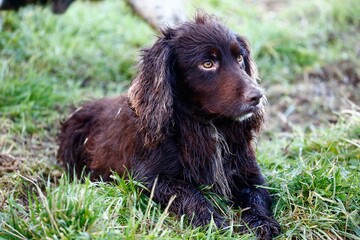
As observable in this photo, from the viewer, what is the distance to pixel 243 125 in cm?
404

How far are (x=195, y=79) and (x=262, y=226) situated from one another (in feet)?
3.39

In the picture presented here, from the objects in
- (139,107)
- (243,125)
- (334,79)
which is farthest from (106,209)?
(334,79)

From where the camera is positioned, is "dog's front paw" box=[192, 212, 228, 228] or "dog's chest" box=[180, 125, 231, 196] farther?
"dog's chest" box=[180, 125, 231, 196]

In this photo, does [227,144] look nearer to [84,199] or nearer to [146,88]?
[146,88]

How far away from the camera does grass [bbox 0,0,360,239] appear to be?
322 cm

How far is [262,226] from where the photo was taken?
362 centimetres

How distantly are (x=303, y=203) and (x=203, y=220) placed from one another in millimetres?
672

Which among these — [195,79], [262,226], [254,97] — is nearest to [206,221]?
[262,226]

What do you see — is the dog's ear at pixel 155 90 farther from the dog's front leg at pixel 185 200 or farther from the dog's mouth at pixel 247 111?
the dog's mouth at pixel 247 111

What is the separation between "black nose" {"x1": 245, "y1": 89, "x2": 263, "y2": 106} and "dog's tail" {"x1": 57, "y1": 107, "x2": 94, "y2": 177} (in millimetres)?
1703

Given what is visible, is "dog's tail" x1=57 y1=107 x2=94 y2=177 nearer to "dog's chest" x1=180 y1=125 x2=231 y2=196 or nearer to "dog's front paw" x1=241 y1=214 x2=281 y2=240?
"dog's chest" x1=180 y1=125 x2=231 y2=196

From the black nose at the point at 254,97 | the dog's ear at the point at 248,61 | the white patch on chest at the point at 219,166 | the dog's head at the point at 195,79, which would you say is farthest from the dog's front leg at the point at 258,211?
the dog's ear at the point at 248,61

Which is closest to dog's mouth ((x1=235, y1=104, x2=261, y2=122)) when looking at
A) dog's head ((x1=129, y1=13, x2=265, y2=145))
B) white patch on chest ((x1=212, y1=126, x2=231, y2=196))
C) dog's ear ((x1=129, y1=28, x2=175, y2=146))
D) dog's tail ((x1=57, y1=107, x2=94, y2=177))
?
dog's head ((x1=129, y1=13, x2=265, y2=145))

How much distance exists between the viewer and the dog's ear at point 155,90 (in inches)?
149
